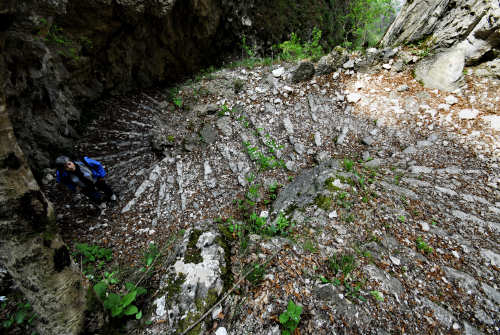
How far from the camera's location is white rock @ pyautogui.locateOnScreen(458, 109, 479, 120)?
4.88 metres

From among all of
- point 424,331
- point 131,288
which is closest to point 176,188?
point 131,288

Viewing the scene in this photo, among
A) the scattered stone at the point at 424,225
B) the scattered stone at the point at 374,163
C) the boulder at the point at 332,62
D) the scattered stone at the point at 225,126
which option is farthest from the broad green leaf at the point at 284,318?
the boulder at the point at 332,62

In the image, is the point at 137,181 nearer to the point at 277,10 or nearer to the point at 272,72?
the point at 272,72

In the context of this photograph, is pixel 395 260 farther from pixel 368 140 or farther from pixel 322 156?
pixel 368 140

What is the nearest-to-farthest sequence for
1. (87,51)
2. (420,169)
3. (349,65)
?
(420,169) < (87,51) < (349,65)

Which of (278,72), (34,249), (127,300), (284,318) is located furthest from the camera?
(278,72)

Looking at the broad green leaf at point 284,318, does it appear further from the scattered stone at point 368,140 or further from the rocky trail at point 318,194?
the scattered stone at point 368,140

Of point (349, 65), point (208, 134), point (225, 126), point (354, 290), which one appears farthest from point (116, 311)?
point (349, 65)

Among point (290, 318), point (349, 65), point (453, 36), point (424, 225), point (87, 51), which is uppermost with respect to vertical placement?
point (87, 51)

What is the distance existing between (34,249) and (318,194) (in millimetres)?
3597

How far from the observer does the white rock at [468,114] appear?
4875 mm

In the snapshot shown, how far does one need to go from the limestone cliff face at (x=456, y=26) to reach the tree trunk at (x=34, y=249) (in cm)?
875

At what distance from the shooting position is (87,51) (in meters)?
5.37

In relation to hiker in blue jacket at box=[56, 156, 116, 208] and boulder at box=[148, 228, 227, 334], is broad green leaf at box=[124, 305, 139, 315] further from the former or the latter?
hiker in blue jacket at box=[56, 156, 116, 208]
